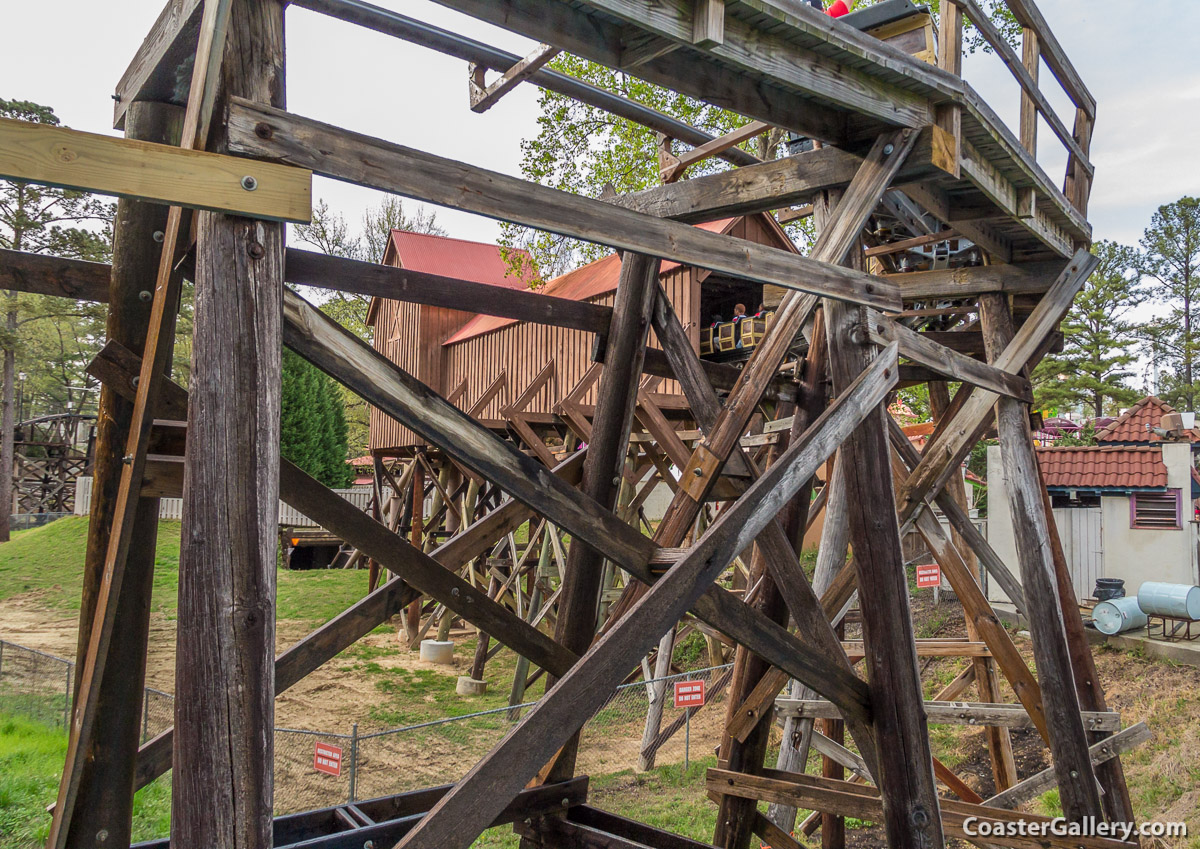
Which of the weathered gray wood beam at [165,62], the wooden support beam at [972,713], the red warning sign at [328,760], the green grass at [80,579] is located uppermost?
the weathered gray wood beam at [165,62]

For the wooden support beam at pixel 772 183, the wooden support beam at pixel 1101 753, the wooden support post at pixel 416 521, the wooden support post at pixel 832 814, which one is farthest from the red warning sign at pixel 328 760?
the wooden support post at pixel 416 521

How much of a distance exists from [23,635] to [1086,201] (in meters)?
17.2

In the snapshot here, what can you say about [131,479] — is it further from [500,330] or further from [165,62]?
[500,330]

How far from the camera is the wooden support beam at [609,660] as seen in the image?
6.83ft

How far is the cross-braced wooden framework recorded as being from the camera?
1.99 meters

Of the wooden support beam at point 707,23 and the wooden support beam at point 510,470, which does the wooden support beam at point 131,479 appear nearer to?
the wooden support beam at point 510,470

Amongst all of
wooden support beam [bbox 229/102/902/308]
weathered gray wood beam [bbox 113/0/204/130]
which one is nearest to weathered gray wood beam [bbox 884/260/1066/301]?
wooden support beam [bbox 229/102/902/308]

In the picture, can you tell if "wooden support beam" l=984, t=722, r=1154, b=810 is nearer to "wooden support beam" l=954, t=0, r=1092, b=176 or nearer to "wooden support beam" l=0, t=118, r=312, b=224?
"wooden support beam" l=954, t=0, r=1092, b=176

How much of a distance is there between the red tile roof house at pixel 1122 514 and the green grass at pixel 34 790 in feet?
38.0

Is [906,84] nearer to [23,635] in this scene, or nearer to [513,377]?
[513,377]

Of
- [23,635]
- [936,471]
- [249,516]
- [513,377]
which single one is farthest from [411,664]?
[249,516]

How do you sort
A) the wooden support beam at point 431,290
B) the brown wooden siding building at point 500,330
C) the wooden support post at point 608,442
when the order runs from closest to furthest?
the wooden support beam at point 431,290 → the wooden support post at point 608,442 → the brown wooden siding building at point 500,330

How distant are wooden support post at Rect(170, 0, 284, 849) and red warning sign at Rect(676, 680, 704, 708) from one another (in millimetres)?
6701

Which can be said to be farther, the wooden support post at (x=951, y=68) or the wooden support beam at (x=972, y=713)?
the wooden support beam at (x=972, y=713)
